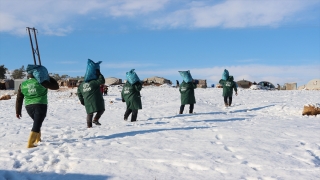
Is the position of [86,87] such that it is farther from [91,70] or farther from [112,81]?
[112,81]

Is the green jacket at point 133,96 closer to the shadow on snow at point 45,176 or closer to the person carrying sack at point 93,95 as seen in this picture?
the person carrying sack at point 93,95

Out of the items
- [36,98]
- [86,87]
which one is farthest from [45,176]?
[86,87]

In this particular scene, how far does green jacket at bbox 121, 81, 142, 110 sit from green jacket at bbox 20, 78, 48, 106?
13.8 ft

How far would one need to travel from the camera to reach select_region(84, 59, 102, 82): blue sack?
913cm

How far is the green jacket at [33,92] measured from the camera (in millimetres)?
6750

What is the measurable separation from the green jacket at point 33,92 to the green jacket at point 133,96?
4.22 m

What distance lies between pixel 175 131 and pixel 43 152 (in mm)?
3325

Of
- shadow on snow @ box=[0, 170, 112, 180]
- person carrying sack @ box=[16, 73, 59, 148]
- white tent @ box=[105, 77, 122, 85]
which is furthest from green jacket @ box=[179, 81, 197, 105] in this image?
white tent @ box=[105, 77, 122, 85]

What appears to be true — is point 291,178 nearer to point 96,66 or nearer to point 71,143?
point 71,143

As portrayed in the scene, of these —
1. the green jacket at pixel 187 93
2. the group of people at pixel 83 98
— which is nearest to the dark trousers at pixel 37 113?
the group of people at pixel 83 98

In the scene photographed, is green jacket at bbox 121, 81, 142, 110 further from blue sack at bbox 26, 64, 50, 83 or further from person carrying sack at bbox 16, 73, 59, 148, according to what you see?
blue sack at bbox 26, 64, 50, 83

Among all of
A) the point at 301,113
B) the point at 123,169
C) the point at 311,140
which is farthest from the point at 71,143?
the point at 301,113

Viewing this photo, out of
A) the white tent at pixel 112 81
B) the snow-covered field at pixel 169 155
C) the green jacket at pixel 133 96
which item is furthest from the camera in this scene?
the white tent at pixel 112 81

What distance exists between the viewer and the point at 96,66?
922cm
